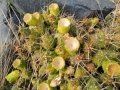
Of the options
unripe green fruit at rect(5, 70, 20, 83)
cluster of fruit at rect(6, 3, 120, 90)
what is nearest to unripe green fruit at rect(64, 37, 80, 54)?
cluster of fruit at rect(6, 3, 120, 90)

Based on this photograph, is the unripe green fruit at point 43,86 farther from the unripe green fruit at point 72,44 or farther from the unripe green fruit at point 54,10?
the unripe green fruit at point 54,10

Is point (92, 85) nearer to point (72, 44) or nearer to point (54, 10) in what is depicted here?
point (72, 44)

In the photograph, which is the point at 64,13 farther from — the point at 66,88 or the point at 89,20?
the point at 66,88

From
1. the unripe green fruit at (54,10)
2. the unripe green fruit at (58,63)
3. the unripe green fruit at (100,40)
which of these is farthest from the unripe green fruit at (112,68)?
the unripe green fruit at (54,10)

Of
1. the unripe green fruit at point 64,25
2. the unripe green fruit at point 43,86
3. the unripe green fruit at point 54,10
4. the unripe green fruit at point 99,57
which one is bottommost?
the unripe green fruit at point 43,86

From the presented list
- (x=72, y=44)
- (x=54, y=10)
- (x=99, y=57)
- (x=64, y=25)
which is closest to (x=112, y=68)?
(x=99, y=57)

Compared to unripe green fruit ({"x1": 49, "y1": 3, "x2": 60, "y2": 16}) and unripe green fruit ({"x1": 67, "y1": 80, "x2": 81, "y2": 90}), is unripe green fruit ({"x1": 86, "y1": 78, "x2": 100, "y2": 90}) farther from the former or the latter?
unripe green fruit ({"x1": 49, "y1": 3, "x2": 60, "y2": 16})

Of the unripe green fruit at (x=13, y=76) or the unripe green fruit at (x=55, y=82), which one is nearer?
the unripe green fruit at (x=55, y=82)
